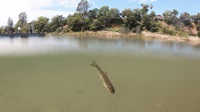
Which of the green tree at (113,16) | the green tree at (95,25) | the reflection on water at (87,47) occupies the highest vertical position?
the green tree at (113,16)

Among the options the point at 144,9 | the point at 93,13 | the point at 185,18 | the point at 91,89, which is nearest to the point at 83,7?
the point at 93,13

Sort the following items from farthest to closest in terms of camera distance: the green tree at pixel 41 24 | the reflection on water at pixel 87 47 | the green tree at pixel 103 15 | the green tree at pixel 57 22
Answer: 1. the green tree at pixel 41 24
2. the green tree at pixel 57 22
3. the green tree at pixel 103 15
4. the reflection on water at pixel 87 47

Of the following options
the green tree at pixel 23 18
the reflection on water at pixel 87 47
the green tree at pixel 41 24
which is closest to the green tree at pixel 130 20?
the green tree at pixel 41 24

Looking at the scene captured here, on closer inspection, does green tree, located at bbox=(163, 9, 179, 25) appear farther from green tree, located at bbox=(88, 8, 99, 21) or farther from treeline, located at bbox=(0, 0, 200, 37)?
green tree, located at bbox=(88, 8, 99, 21)

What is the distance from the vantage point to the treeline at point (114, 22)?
191 ft

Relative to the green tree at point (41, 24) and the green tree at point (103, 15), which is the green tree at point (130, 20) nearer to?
the green tree at point (103, 15)

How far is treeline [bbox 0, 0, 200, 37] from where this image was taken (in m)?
58.3

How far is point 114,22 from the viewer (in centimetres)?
6538

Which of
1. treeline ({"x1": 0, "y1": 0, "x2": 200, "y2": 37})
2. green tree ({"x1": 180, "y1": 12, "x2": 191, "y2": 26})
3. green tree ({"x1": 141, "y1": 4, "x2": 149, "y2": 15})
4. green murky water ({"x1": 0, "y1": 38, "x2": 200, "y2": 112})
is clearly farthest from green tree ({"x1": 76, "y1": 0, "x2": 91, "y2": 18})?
green murky water ({"x1": 0, "y1": 38, "x2": 200, "y2": 112})

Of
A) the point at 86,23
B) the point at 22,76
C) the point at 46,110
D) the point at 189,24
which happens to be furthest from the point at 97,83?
the point at 189,24

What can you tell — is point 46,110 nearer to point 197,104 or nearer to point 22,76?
point 22,76

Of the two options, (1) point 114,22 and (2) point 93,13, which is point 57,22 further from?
(1) point 114,22

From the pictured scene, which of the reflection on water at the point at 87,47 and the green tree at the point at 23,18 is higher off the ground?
the green tree at the point at 23,18

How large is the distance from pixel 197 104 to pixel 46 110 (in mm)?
5777
